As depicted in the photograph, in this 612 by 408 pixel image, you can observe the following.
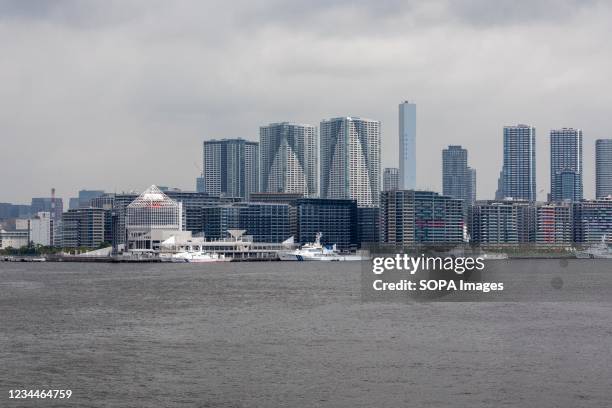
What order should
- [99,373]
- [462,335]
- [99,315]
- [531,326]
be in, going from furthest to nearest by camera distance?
1. [99,315]
2. [531,326]
3. [462,335]
4. [99,373]

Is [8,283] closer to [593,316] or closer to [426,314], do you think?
[426,314]

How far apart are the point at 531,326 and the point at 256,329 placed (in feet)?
54.5

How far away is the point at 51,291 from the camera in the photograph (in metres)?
97.9

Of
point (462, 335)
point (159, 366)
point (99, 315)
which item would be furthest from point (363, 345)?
point (99, 315)

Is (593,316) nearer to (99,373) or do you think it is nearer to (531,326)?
(531,326)

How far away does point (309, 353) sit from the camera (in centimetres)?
4897

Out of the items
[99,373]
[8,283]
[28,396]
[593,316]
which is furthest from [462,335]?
[8,283]

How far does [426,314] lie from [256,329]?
14.8m

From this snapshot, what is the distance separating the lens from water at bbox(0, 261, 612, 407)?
128 ft

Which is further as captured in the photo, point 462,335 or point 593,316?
point 593,316

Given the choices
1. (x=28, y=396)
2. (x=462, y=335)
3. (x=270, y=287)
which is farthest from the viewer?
(x=270, y=287)

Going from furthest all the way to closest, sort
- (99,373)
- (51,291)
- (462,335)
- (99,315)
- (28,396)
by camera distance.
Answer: (51,291), (99,315), (462,335), (99,373), (28,396)

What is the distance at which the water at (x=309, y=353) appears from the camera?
128ft

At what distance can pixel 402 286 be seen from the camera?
103000 mm
